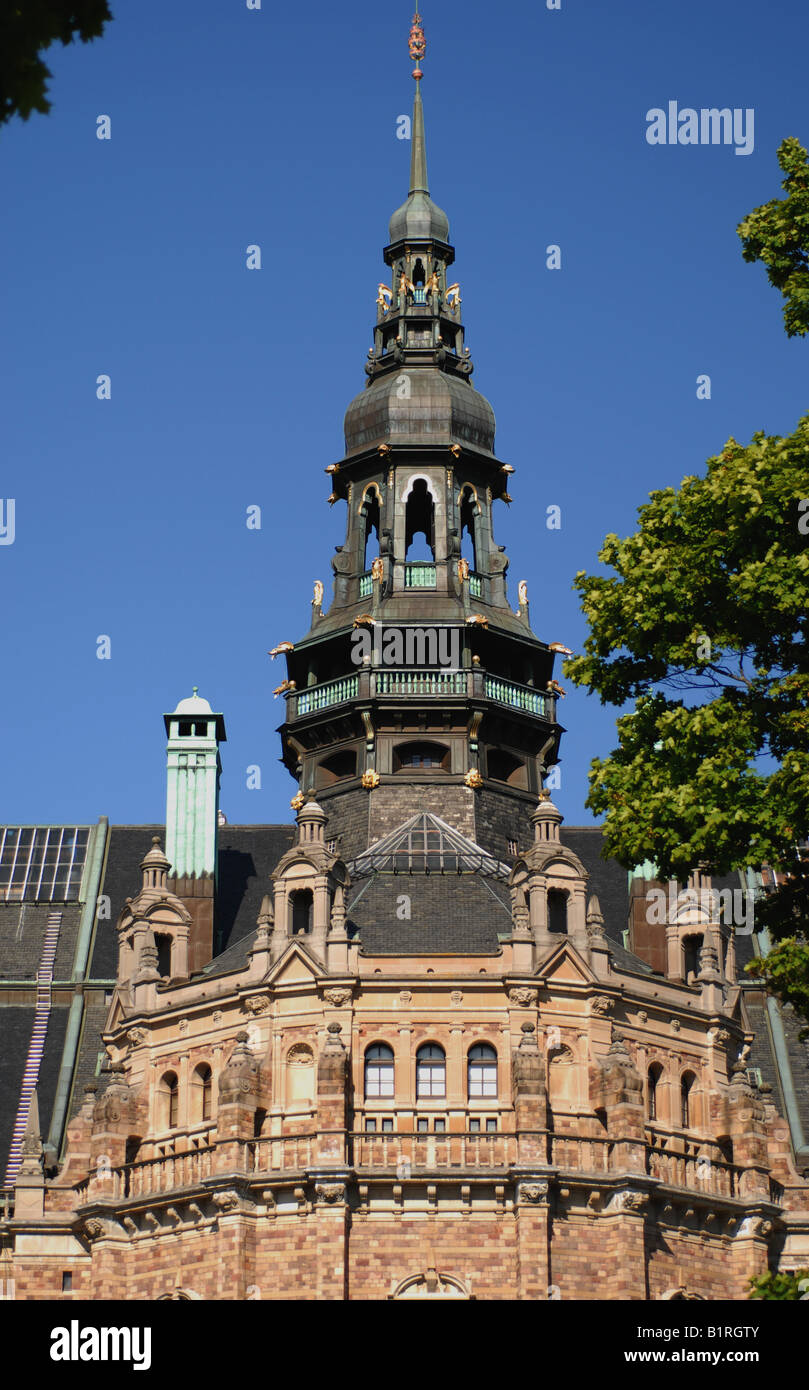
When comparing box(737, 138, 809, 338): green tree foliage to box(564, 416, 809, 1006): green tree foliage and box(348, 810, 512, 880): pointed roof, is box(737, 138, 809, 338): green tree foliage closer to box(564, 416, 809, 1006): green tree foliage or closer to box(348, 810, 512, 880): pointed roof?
box(564, 416, 809, 1006): green tree foliage

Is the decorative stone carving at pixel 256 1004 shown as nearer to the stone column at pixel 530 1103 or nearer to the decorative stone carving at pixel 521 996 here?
the decorative stone carving at pixel 521 996

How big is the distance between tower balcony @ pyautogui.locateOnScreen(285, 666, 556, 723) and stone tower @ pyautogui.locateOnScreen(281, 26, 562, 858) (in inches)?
1.8

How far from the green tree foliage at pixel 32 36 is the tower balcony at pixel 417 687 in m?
47.6

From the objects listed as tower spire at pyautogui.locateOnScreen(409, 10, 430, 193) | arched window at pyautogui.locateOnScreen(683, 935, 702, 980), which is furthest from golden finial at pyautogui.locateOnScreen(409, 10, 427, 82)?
arched window at pyautogui.locateOnScreen(683, 935, 702, 980)

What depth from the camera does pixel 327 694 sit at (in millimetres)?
72188

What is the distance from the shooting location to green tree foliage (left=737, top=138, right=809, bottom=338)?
136ft

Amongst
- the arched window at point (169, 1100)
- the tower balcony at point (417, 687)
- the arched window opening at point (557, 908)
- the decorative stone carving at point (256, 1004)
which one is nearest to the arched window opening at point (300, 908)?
the decorative stone carving at point (256, 1004)

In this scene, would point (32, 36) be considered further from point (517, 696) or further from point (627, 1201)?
point (517, 696)

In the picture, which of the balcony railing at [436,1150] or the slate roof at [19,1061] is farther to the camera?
the slate roof at [19,1061]

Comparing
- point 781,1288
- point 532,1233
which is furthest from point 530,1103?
point 781,1288

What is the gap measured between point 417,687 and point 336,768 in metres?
4.12

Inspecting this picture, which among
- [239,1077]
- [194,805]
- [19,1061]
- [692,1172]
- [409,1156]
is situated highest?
[194,805]

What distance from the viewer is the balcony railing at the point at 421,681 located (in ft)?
232
